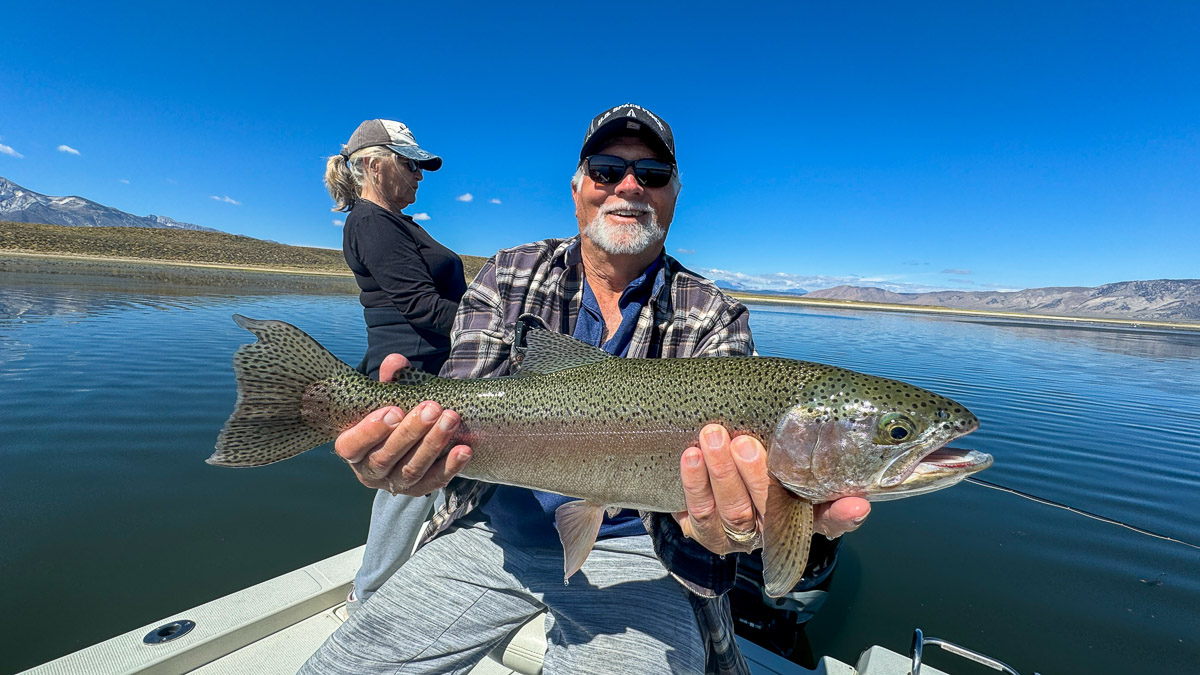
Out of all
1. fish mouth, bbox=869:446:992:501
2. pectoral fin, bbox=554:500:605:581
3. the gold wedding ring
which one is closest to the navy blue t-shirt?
pectoral fin, bbox=554:500:605:581

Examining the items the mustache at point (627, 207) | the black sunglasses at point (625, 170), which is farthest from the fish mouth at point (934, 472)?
the black sunglasses at point (625, 170)

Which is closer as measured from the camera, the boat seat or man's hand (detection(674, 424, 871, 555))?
man's hand (detection(674, 424, 871, 555))

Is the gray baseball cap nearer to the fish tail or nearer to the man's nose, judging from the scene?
Result: the man's nose

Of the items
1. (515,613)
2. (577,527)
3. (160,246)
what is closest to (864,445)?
(577,527)

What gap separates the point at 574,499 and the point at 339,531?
4.90m

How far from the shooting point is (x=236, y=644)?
11.7ft

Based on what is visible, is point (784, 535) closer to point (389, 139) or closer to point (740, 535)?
point (740, 535)

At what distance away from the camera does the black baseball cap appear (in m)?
3.52

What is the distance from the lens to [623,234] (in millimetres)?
3518

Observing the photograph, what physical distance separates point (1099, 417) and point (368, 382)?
18.2 meters

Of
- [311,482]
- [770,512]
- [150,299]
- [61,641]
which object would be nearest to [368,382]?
[770,512]

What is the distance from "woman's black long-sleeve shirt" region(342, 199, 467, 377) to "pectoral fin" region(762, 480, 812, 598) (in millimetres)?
2652

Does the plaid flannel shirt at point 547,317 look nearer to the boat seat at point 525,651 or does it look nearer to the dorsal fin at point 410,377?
the dorsal fin at point 410,377

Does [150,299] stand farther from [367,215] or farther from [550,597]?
[550,597]
